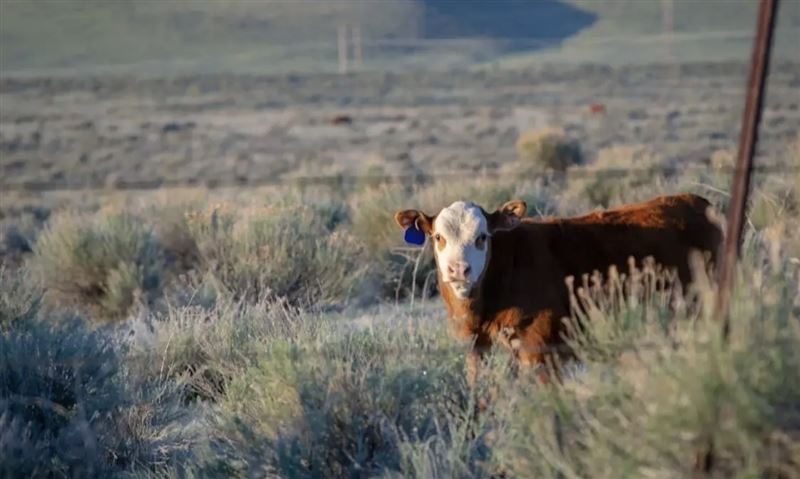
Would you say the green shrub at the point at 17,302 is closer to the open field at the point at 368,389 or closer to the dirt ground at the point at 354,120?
the open field at the point at 368,389

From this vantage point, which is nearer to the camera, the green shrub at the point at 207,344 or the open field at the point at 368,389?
the open field at the point at 368,389

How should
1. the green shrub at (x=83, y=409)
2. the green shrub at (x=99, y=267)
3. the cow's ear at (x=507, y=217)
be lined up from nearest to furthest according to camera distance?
1. the green shrub at (x=83, y=409)
2. the cow's ear at (x=507, y=217)
3. the green shrub at (x=99, y=267)

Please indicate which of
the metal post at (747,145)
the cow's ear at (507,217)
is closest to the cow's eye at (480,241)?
the cow's ear at (507,217)

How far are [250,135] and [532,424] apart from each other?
42.9m

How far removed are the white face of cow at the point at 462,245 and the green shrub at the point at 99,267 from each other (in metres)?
6.44

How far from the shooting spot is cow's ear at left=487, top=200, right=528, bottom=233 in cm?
855

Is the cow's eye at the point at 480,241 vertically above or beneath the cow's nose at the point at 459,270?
above

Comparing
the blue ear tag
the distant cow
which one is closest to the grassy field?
the distant cow

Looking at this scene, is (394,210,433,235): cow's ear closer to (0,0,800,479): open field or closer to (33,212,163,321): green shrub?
(0,0,800,479): open field

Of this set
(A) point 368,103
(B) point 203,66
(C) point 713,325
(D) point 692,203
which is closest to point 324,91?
(A) point 368,103

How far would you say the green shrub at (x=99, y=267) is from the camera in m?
14.5

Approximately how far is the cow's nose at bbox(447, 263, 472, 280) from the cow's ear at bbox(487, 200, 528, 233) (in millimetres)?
442

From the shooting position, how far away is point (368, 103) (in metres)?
61.4

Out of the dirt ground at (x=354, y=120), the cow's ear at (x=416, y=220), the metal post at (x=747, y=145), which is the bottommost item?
the dirt ground at (x=354, y=120)
